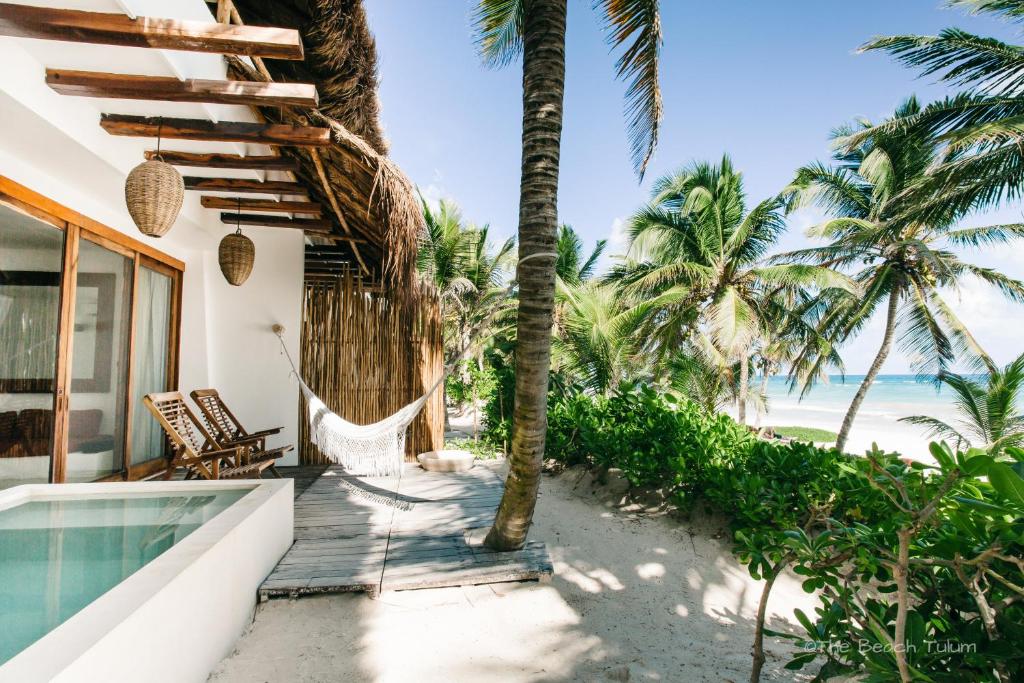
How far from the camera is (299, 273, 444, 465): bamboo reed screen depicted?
497 centimetres

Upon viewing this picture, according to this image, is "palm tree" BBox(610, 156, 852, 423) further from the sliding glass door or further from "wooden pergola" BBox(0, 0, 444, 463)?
the sliding glass door

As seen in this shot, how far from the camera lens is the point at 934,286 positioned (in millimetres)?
8508

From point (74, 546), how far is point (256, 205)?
2.74 metres

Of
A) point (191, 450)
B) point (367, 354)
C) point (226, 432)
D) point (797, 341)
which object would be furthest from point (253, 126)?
point (797, 341)

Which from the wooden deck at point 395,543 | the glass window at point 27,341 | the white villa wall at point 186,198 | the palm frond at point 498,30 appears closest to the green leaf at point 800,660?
the wooden deck at point 395,543

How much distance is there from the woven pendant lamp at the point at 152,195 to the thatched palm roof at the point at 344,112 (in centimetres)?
80

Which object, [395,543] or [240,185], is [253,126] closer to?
[240,185]

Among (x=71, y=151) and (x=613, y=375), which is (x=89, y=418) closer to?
(x=71, y=151)

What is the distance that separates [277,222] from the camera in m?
4.32

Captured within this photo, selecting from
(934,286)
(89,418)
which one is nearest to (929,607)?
(89,418)

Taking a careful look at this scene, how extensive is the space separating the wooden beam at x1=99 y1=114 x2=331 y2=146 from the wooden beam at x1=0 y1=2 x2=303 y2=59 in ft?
2.17

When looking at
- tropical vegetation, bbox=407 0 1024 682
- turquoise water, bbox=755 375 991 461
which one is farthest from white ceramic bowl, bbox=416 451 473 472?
turquoise water, bbox=755 375 991 461

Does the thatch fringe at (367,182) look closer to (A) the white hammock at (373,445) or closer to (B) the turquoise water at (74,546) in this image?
(A) the white hammock at (373,445)

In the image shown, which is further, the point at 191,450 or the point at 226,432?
the point at 226,432
